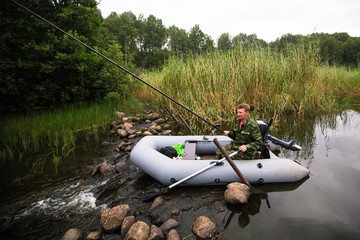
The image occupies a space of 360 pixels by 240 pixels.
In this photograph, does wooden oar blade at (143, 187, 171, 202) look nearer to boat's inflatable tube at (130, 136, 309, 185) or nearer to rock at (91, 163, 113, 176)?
boat's inflatable tube at (130, 136, 309, 185)

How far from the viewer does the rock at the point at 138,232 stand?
1.95 meters

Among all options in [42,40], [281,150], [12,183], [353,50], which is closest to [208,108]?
[281,150]

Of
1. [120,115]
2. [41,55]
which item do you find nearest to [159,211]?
[120,115]

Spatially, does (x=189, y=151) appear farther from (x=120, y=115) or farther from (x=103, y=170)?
(x=120, y=115)

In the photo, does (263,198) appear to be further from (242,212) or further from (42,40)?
(42,40)

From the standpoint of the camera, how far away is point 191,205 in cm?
256

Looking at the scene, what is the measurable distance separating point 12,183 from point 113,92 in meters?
4.81

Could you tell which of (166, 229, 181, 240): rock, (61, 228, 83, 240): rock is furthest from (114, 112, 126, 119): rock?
(166, 229, 181, 240): rock

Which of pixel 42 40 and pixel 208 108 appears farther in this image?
pixel 42 40

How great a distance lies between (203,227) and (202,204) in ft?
1.58

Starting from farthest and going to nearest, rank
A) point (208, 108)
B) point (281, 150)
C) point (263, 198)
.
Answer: point (208, 108)
point (281, 150)
point (263, 198)

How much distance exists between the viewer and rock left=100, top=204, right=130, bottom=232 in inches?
84.2

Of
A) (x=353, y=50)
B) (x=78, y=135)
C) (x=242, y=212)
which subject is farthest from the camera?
(x=353, y=50)

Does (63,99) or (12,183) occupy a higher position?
(63,99)
